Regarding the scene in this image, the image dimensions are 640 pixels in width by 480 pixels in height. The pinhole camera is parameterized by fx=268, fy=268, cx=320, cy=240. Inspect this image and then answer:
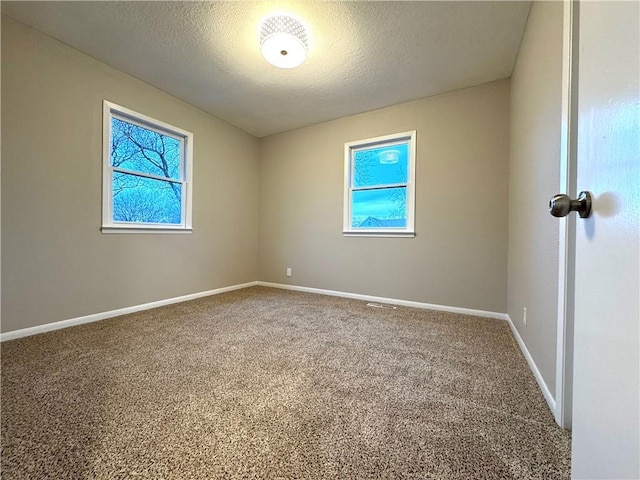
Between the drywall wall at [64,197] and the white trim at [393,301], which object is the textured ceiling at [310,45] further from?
the white trim at [393,301]

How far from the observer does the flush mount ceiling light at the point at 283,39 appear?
2.04 m

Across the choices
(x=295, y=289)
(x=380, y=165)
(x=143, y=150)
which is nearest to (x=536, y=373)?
(x=380, y=165)

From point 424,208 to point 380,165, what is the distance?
84cm

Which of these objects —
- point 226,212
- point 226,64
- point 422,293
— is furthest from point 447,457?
point 226,212

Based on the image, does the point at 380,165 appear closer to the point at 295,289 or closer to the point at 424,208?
the point at 424,208

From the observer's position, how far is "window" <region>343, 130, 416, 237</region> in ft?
10.9

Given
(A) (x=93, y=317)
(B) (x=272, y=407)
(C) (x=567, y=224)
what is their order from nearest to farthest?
(C) (x=567, y=224)
(B) (x=272, y=407)
(A) (x=93, y=317)

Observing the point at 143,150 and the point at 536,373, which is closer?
the point at 536,373

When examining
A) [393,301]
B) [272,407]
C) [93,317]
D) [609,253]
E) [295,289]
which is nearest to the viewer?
[609,253]

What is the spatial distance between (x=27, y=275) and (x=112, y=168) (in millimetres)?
1167

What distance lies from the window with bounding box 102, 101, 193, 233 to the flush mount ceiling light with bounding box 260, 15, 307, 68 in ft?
5.59

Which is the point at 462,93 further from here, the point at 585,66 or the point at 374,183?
the point at 585,66

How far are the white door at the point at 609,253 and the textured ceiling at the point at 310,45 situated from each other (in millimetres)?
1930

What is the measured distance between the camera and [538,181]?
1.66 meters
